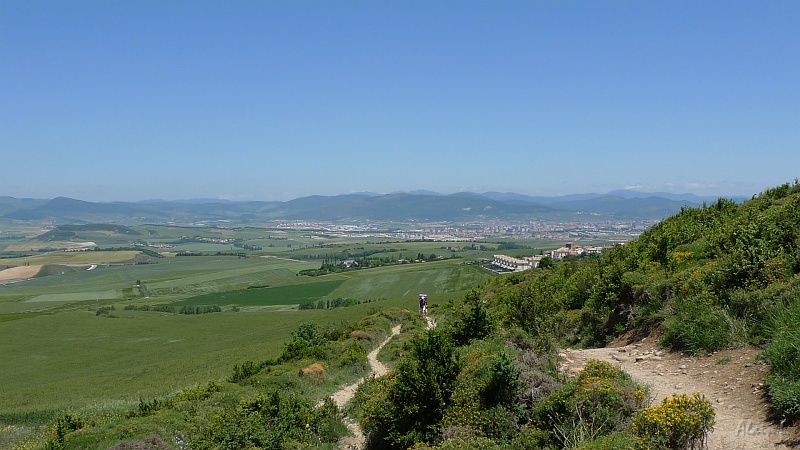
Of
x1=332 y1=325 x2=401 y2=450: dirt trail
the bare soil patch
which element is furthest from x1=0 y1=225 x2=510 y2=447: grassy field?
x1=332 y1=325 x2=401 y2=450: dirt trail

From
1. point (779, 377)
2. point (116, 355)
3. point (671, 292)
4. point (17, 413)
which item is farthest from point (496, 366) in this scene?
point (116, 355)

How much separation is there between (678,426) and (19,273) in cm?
16960

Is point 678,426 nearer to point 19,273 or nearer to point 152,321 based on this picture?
point 152,321

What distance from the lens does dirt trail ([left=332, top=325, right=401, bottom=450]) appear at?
13357mm

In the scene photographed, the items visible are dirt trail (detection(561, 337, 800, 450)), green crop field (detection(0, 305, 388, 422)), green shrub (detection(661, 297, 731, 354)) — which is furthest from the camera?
green crop field (detection(0, 305, 388, 422))

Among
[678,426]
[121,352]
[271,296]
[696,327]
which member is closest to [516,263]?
[271,296]

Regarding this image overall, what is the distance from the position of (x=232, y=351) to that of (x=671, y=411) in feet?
128

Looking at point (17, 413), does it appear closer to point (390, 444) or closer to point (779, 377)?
point (390, 444)

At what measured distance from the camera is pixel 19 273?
440 ft

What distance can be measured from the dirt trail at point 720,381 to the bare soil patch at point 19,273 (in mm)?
157870

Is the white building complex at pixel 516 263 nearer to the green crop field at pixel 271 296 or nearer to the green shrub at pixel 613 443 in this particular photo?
the green crop field at pixel 271 296

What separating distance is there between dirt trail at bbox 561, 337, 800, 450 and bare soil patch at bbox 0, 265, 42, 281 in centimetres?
15787

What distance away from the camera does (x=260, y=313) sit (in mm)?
69688

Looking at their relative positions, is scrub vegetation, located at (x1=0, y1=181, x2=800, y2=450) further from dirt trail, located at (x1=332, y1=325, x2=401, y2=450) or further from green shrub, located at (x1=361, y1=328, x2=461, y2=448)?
dirt trail, located at (x1=332, y1=325, x2=401, y2=450)
